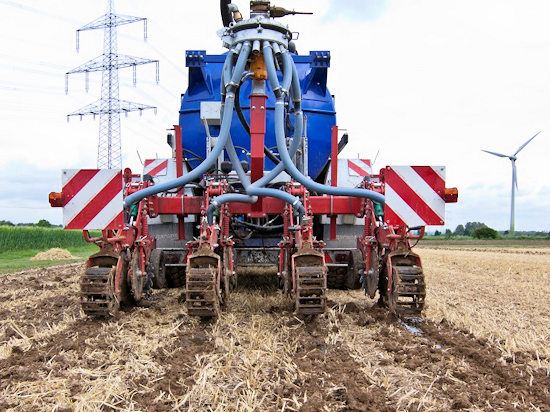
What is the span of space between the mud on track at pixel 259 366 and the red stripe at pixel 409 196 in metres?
1.03

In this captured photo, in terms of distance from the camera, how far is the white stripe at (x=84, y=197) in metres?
4.70

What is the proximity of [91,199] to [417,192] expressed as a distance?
3150 millimetres

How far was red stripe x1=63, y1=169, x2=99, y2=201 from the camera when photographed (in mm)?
4711

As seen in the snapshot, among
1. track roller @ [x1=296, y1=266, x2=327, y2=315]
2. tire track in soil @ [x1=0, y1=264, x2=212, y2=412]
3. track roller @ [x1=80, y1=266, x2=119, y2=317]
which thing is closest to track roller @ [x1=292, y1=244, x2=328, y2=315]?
track roller @ [x1=296, y1=266, x2=327, y2=315]

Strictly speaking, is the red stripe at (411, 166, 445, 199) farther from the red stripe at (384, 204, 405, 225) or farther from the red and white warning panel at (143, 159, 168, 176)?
the red and white warning panel at (143, 159, 168, 176)

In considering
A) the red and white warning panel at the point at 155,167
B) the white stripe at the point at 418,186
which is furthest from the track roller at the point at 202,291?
the red and white warning panel at the point at 155,167

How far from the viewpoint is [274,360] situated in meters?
3.29

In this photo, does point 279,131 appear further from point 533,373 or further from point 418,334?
point 533,373

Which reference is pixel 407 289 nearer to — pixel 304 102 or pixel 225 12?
pixel 304 102

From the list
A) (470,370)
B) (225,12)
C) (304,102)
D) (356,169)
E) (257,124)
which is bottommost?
(470,370)

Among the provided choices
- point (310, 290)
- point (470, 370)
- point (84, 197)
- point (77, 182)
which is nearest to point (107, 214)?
point (84, 197)

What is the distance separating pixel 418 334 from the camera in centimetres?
423

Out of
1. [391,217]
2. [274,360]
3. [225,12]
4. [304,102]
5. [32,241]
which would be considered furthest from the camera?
[32,241]

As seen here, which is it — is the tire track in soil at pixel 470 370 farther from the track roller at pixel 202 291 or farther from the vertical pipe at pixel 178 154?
the vertical pipe at pixel 178 154
